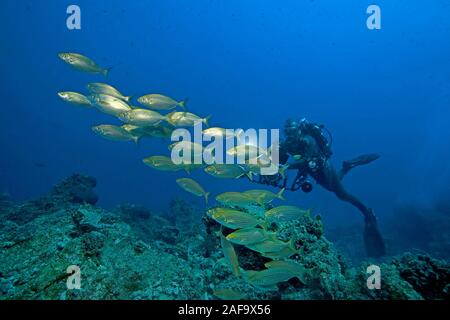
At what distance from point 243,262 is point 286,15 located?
124224 millimetres

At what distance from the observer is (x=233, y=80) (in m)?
130

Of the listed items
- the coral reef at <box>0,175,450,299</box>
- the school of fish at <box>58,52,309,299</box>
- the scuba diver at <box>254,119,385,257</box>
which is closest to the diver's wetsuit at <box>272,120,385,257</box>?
the scuba diver at <box>254,119,385,257</box>

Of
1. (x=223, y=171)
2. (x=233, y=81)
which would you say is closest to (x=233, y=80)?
(x=233, y=81)

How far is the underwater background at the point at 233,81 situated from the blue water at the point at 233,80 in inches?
18.8

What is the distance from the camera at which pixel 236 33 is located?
4540 inches

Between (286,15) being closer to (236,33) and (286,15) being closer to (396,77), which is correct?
(236,33)

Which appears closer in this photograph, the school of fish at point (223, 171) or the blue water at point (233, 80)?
the school of fish at point (223, 171)

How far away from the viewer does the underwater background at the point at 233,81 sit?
77938 mm

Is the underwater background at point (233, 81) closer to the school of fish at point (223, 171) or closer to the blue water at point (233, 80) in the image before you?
the blue water at point (233, 80)

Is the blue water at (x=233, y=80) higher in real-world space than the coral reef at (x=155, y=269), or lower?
higher

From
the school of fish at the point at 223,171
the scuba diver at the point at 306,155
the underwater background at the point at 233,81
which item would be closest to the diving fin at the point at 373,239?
the scuba diver at the point at 306,155

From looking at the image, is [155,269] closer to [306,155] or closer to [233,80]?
[306,155]

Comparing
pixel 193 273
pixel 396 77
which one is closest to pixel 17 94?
pixel 193 273
